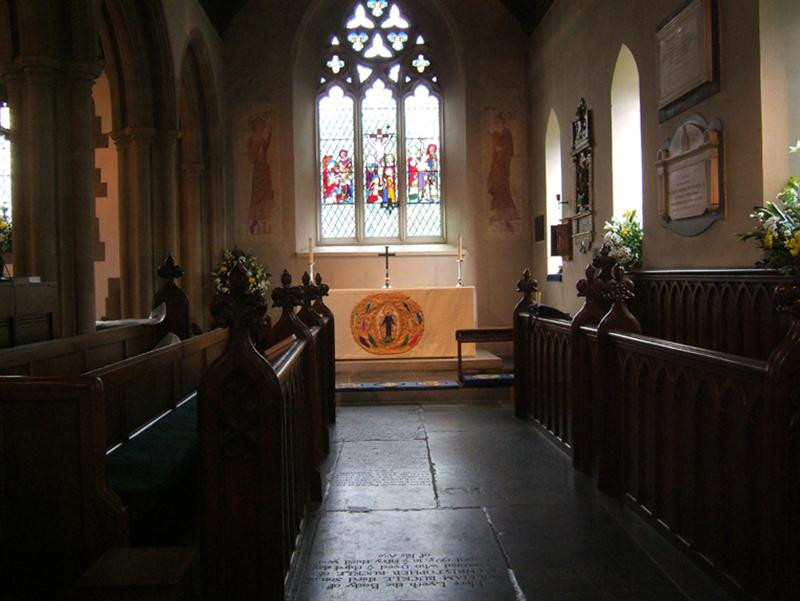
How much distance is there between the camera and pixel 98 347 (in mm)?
3893

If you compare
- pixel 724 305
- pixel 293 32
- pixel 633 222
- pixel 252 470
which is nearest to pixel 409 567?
pixel 252 470

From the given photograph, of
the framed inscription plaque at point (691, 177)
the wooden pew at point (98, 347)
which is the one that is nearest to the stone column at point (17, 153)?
the wooden pew at point (98, 347)

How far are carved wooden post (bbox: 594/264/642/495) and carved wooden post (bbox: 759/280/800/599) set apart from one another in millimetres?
1224

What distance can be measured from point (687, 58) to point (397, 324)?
153 inches

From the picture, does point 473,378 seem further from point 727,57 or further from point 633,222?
point 727,57

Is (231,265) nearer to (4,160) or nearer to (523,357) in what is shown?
(4,160)

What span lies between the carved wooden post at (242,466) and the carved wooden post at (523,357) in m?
3.19

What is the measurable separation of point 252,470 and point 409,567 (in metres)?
0.73

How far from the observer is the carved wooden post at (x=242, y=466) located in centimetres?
197

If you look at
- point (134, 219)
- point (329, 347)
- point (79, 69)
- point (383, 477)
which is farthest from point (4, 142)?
point (383, 477)

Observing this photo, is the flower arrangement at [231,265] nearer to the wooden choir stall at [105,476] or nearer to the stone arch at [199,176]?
the stone arch at [199,176]

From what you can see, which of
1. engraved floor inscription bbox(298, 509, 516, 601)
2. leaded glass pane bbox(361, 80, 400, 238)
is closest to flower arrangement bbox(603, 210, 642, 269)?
engraved floor inscription bbox(298, 509, 516, 601)

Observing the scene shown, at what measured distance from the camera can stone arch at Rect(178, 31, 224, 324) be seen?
346 inches

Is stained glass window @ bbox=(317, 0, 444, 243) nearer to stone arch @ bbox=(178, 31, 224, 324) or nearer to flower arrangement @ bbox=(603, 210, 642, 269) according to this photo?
stone arch @ bbox=(178, 31, 224, 324)
